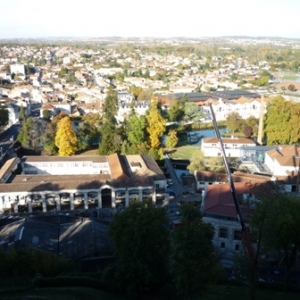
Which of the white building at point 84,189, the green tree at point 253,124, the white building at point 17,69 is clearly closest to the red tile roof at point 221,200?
the white building at point 84,189

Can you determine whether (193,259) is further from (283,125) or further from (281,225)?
(283,125)

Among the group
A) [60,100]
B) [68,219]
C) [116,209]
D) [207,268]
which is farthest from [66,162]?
[60,100]

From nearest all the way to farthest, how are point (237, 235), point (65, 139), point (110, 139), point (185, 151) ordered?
point (237, 235) < point (65, 139) < point (110, 139) < point (185, 151)

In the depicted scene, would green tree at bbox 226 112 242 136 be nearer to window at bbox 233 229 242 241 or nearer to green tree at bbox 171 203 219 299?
window at bbox 233 229 242 241

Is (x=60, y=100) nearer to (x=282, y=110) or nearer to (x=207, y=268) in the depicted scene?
(x=282, y=110)

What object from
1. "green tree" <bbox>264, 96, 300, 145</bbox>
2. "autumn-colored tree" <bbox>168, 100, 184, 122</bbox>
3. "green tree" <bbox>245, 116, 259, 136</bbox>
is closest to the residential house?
"green tree" <bbox>264, 96, 300, 145</bbox>

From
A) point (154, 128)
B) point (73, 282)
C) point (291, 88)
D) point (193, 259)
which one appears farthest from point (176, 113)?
point (291, 88)
